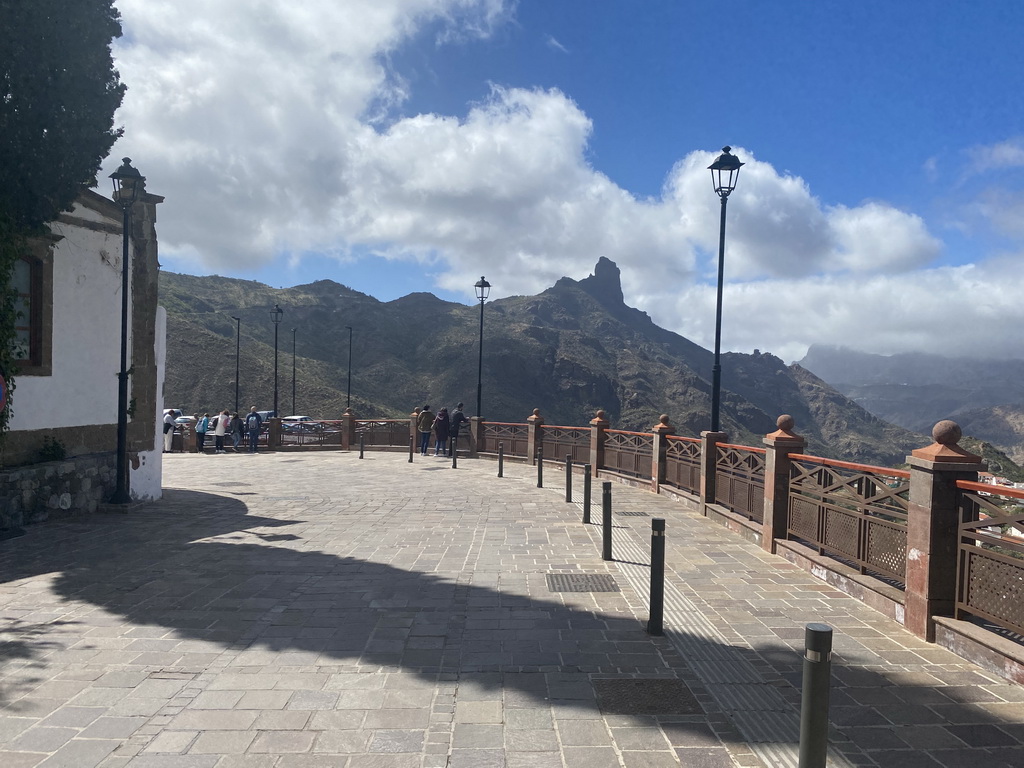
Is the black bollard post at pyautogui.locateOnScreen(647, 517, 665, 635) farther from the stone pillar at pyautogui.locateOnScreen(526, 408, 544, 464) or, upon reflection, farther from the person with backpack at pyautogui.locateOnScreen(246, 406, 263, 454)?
the person with backpack at pyautogui.locateOnScreen(246, 406, 263, 454)

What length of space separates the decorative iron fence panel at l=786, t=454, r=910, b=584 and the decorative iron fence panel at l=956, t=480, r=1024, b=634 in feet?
2.33

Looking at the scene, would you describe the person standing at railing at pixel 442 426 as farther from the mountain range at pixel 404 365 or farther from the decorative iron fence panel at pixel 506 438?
the mountain range at pixel 404 365

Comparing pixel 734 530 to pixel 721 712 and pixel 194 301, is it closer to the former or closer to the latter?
pixel 721 712

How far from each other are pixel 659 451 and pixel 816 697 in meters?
11.4

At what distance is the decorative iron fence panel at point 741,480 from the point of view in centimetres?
941

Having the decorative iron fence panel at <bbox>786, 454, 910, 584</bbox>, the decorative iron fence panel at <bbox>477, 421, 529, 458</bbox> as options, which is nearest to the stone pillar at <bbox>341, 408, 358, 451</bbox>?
the decorative iron fence panel at <bbox>477, 421, 529, 458</bbox>

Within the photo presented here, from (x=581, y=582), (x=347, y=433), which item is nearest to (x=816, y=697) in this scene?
(x=581, y=582)

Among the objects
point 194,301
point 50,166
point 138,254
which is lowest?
point 138,254

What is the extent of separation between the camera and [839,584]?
22.4 ft

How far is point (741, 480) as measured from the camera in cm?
1001

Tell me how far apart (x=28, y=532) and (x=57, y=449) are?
1615mm

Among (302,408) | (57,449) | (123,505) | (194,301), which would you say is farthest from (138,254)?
(194,301)

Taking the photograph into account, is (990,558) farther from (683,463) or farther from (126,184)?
(126,184)

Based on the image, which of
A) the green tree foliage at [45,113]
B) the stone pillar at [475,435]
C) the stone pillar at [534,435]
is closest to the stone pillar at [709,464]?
the stone pillar at [534,435]
